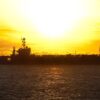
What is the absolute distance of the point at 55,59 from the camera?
189 m

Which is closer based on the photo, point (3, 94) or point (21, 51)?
point (3, 94)

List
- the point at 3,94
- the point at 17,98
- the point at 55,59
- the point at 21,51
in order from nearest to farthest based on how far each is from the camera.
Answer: the point at 17,98, the point at 3,94, the point at 21,51, the point at 55,59

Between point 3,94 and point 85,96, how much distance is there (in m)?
9.49

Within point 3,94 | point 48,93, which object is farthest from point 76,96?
point 3,94

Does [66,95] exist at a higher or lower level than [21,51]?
lower

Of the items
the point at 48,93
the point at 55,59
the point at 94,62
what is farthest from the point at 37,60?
the point at 48,93

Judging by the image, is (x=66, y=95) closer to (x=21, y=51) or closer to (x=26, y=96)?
(x=26, y=96)

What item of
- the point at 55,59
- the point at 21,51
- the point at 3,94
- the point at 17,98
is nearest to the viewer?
the point at 17,98

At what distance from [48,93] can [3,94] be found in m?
5.36

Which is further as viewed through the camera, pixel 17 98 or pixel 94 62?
pixel 94 62

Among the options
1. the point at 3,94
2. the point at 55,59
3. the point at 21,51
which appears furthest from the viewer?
the point at 55,59

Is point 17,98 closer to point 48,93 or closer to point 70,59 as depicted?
point 48,93

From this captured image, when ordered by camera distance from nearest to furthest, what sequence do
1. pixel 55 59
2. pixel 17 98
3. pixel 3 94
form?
pixel 17 98, pixel 3 94, pixel 55 59

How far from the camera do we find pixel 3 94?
56.4 meters
